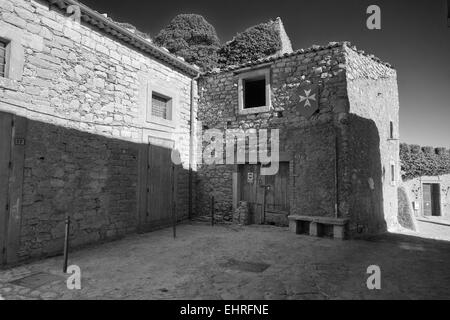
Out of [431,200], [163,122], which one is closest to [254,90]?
[163,122]

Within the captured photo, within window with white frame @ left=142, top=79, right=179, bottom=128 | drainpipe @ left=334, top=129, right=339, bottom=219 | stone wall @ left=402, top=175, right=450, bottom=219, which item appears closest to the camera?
drainpipe @ left=334, top=129, right=339, bottom=219

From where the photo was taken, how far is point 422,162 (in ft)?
51.2

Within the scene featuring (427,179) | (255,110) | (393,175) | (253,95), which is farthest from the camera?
(427,179)

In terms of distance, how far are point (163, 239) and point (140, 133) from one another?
2846mm

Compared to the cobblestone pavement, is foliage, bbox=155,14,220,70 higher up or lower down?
higher up

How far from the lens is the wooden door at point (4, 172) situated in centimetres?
473

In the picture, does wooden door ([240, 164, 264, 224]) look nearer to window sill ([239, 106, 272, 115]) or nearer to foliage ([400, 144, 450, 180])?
window sill ([239, 106, 272, 115])

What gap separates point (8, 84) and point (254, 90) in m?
7.38

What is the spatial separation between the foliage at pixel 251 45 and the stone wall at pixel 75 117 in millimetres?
8138

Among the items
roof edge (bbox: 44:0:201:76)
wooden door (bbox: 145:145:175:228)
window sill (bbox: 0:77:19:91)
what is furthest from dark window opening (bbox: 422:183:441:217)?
window sill (bbox: 0:77:19:91)

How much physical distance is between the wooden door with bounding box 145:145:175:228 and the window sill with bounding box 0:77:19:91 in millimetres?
3403

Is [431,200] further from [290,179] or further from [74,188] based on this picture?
[74,188]

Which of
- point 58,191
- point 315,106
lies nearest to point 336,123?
point 315,106

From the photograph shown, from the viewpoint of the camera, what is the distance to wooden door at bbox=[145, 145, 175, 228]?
25.5ft
